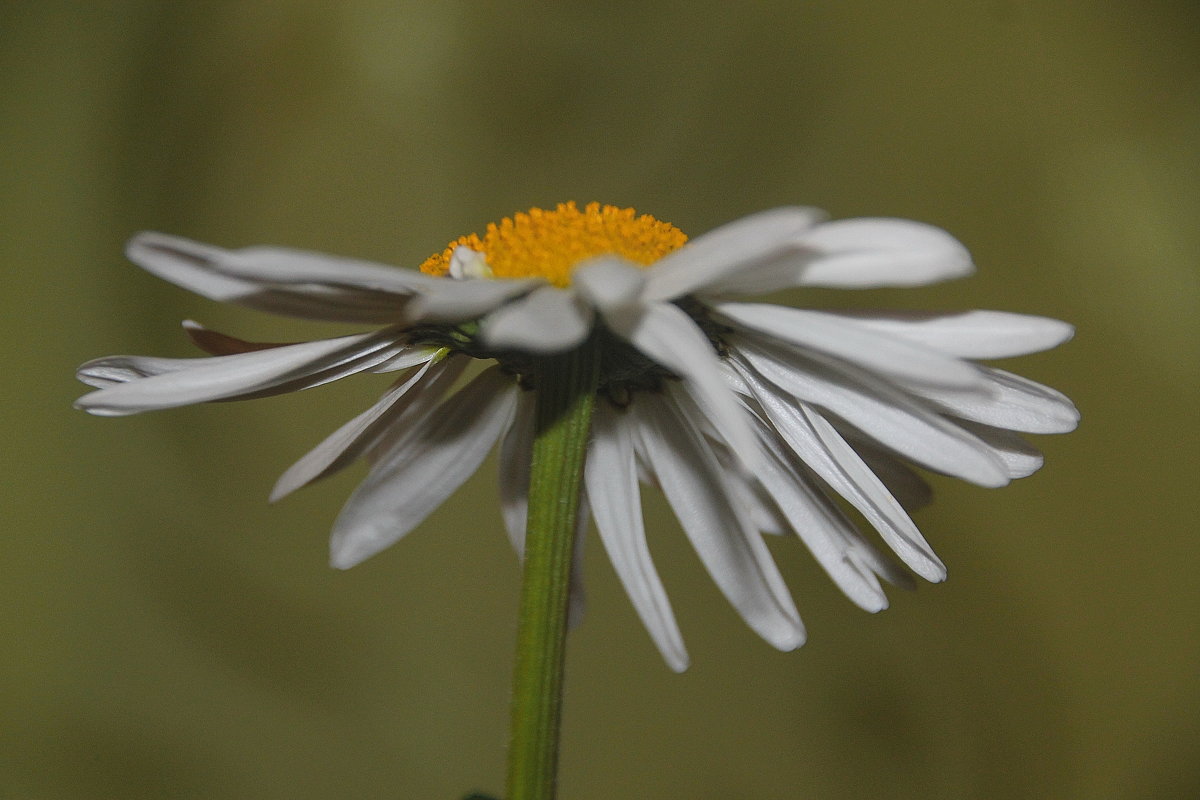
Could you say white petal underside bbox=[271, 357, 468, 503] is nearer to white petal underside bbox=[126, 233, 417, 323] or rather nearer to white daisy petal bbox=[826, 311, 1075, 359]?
white petal underside bbox=[126, 233, 417, 323]

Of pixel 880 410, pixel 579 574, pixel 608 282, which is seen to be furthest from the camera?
pixel 579 574

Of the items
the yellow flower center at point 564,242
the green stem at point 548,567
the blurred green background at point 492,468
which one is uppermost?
the blurred green background at point 492,468

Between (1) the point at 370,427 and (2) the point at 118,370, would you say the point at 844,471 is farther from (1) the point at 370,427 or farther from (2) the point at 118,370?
(2) the point at 118,370

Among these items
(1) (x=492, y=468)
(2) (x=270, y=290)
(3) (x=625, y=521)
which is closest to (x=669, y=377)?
(3) (x=625, y=521)

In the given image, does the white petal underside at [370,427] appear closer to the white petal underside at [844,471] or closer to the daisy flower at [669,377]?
the daisy flower at [669,377]

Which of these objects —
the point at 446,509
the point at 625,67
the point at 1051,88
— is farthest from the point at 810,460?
the point at 1051,88

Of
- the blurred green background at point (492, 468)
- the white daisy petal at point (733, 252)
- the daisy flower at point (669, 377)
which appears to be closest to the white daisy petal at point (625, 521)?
the daisy flower at point (669, 377)

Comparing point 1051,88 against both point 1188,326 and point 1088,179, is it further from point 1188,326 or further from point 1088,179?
point 1188,326

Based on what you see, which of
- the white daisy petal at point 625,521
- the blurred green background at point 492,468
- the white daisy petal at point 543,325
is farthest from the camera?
the blurred green background at point 492,468
